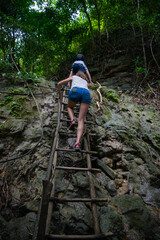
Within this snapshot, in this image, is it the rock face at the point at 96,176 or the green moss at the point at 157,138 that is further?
the green moss at the point at 157,138

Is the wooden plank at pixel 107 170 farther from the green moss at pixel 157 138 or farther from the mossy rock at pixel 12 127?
the mossy rock at pixel 12 127

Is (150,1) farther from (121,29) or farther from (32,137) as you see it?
(32,137)

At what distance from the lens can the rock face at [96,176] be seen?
71.5 inches

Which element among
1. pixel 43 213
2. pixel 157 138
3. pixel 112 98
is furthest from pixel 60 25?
pixel 43 213

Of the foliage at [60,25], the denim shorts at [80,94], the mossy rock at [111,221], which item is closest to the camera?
the mossy rock at [111,221]

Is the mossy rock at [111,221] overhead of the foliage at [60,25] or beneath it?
beneath

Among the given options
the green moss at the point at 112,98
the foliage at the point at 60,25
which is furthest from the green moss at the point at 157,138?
the foliage at the point at 60,25

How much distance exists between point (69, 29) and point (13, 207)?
9.23 metres

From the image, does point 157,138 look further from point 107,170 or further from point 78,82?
point 78,82

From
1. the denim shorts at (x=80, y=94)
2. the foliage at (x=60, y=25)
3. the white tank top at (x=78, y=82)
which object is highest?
the foliage at (x=60, y=25)

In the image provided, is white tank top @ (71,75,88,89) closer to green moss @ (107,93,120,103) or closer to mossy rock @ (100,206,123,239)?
mossy rock @ (100,206,123,239)

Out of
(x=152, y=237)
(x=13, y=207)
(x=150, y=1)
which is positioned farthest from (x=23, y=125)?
(x=150, y=1)

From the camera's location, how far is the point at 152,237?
183 cm

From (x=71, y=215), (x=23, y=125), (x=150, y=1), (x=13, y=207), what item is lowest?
(x=71, y=215)
